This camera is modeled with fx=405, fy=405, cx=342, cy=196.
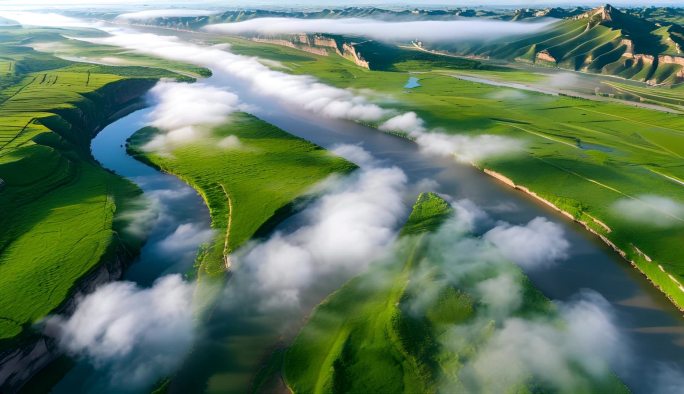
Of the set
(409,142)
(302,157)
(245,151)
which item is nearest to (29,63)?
(245,151)

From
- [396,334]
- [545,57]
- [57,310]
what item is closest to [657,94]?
[545,57]

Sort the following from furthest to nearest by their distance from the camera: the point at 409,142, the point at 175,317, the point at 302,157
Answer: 1. the point at 409,142
2. the point at 302,157
3. the point at 175,317

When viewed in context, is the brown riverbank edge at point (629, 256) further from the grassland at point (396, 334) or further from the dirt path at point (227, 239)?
the dirt path at point (227, 239)

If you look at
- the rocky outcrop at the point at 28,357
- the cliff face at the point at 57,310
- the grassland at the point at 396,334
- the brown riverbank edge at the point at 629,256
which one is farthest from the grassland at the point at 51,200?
the brown riverbank edge at the point at 629,256

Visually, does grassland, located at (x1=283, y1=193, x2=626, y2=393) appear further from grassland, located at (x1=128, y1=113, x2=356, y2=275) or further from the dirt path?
grassland, located at (x1=128, y1=113, x2=356, y2=275)

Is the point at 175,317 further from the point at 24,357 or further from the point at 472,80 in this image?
the point at 472,80
